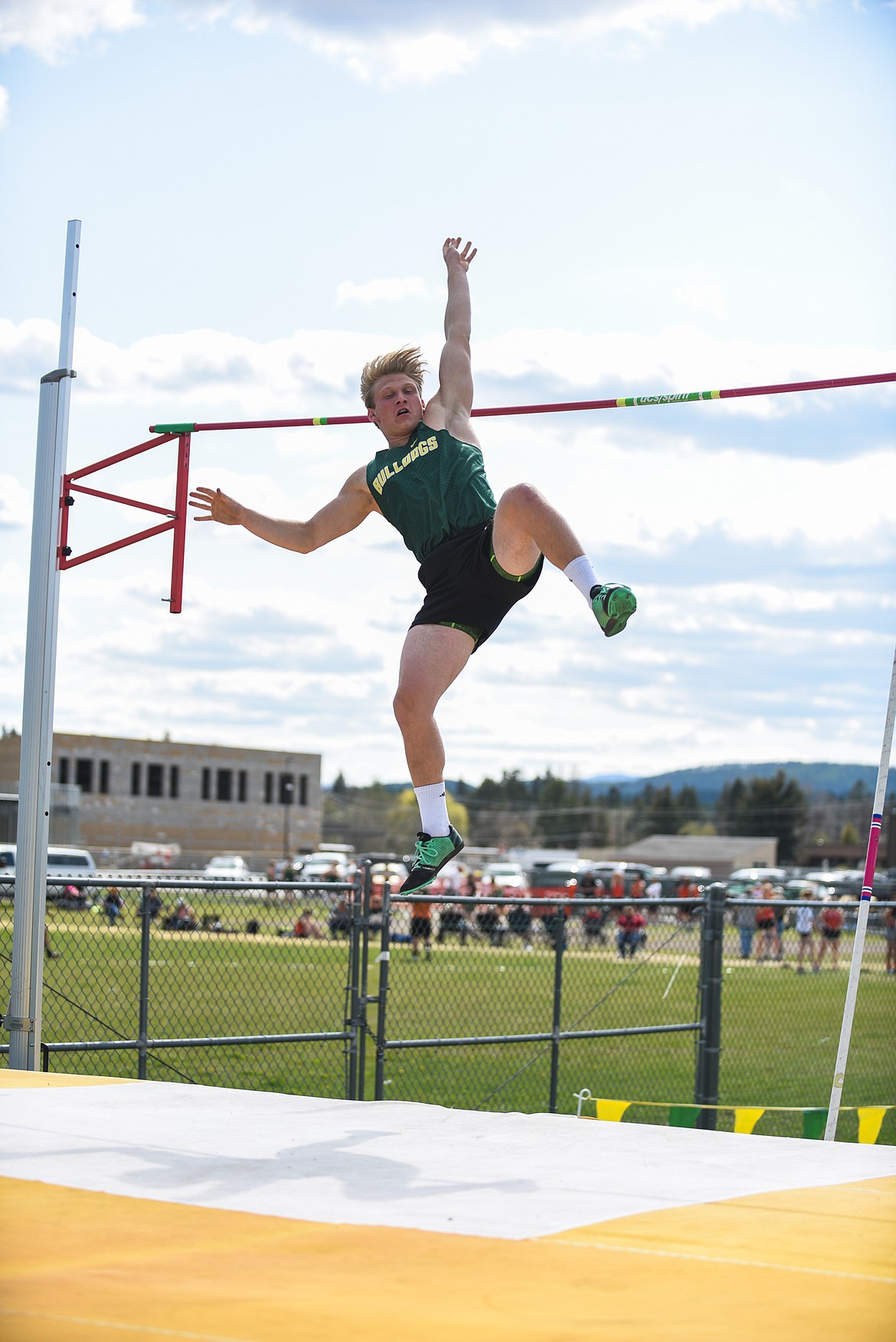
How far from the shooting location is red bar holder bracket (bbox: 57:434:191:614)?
5.55 m

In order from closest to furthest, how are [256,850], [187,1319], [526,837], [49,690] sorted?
[187,1319] → [49,690] → [256,850] → [526,837]

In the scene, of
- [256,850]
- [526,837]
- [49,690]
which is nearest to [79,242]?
[49,690]

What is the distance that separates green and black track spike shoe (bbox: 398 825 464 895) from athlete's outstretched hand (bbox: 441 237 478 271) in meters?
1.93

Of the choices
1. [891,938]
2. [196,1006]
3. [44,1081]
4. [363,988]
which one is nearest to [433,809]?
[44,1081]

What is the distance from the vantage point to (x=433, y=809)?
438 centimetres

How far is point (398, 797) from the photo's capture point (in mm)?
125812

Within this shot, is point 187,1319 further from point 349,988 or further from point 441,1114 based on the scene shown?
point 349,988

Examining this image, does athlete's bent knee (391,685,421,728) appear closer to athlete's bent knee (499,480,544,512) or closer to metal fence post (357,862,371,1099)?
athlete's bent knee (499,480,544,512)

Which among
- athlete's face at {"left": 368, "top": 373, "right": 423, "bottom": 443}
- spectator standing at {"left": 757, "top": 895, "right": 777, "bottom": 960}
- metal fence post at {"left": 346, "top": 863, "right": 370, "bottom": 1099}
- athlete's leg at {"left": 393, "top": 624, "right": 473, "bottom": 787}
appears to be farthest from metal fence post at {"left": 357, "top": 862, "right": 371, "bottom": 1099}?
spectator standing at {"left": 757, "top": 895, "right": 777, "bottom": 960}

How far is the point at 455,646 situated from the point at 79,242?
2.63 metres

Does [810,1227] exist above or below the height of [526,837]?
above

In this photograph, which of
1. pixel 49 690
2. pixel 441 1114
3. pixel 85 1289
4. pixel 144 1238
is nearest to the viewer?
pixel 85 1289

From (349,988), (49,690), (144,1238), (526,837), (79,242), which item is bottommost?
(526,837)

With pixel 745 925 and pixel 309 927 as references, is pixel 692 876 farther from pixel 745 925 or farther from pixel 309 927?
pixel 309 927
